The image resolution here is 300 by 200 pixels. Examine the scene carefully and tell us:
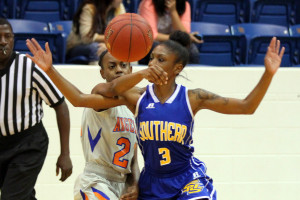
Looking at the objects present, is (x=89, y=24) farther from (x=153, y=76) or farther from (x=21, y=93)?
(x=153, y=76)

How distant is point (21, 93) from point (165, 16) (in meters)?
2.70

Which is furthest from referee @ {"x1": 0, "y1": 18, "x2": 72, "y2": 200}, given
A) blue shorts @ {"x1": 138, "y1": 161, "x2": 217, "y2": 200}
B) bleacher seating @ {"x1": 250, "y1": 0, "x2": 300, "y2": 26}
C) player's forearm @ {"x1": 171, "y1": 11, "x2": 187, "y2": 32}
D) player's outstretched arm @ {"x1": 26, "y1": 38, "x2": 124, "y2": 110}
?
bleacher seating @ {"x1": 250, "y1": 0, "x2": 300, "y2": 26}

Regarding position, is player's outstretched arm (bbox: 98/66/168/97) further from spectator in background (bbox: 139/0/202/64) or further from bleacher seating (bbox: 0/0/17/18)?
bleacher seating (bbox: 0/0/17/18)

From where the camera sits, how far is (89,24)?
602 cm

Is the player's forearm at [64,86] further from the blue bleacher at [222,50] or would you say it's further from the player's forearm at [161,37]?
the blue bleacher at [222,50]

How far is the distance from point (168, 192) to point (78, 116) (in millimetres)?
1893

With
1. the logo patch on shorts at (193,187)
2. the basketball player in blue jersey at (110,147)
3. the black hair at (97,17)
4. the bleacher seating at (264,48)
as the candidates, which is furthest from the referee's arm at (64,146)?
the bleacher seating at (264,48)

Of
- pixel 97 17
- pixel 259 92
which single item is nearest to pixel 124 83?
pixel 259 92

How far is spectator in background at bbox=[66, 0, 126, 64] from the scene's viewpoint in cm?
596

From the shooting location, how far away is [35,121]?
158 inches

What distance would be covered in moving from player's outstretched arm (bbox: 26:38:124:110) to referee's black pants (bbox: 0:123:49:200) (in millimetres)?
478

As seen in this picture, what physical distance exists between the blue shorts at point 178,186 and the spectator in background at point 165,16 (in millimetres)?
2479

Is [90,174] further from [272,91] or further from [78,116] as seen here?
[272,91]

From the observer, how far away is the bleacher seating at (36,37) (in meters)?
5.58
